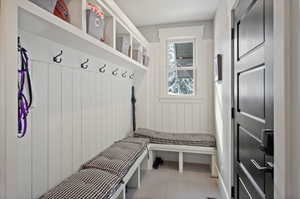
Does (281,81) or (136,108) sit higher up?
(281,81)

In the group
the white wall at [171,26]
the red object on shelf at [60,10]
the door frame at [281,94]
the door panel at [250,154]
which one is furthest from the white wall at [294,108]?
the white wall at [171,26]

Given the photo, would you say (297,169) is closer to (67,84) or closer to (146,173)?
(67,84)

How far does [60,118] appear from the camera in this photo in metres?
1.66

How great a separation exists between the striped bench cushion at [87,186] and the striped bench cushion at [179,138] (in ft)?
5.09

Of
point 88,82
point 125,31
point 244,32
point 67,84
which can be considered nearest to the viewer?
point 244,32

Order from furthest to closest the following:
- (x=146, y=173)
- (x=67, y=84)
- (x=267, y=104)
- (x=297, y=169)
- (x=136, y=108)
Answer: (x=136, y=108), (x=146, y=173), (x=67, y=84), (x=267, y=104), (x=297, y=169)

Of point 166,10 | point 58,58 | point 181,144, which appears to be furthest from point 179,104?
point 58,58

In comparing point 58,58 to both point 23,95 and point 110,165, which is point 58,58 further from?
point 110,165

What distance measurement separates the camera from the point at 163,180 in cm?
286

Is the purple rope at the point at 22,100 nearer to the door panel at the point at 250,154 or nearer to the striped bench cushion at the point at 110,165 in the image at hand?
the striped bench cushion at the point at 110,165

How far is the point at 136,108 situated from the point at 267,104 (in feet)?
9.42

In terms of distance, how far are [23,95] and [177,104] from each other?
2.85 m

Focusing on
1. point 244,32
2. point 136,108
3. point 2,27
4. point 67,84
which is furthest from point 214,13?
point 2,27

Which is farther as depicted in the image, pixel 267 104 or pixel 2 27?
pixel 267 104
